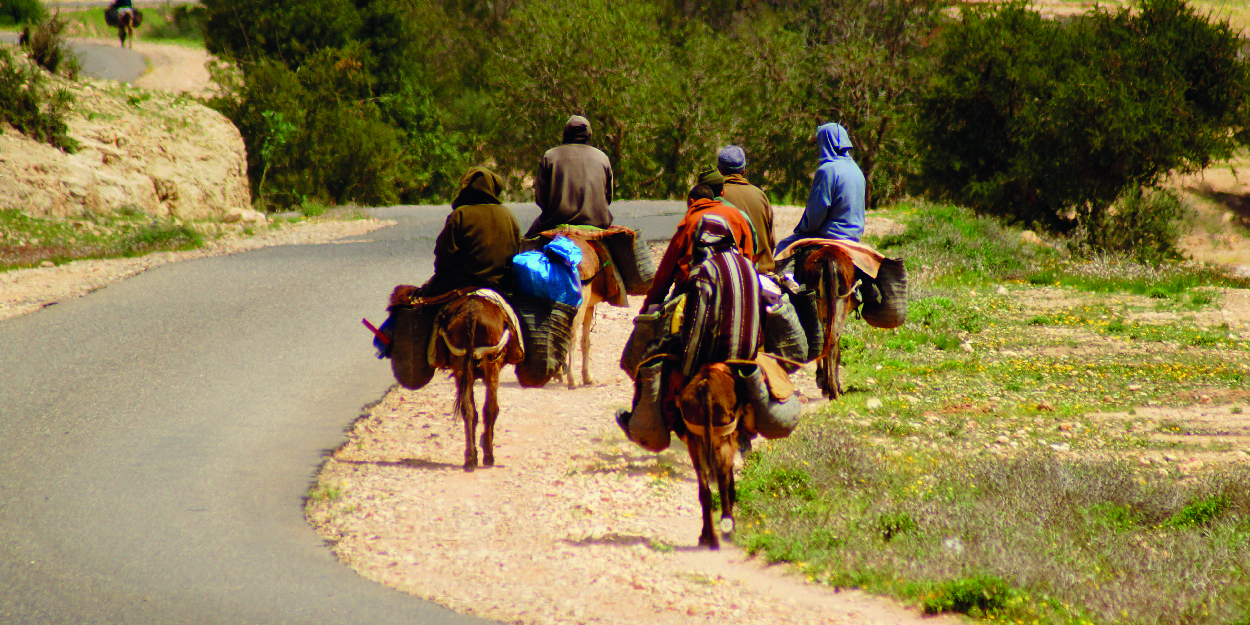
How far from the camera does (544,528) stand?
6676 mm

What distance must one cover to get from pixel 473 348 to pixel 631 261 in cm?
249

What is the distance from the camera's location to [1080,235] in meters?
27.3

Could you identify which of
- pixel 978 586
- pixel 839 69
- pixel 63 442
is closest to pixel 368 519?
pixel 63 442

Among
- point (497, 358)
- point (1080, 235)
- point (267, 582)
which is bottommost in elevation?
point (1080, 235)

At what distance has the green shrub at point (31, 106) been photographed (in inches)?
856

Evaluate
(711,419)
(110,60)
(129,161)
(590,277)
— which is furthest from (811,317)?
(110,60)

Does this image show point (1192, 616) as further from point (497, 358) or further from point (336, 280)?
point (336, 280)

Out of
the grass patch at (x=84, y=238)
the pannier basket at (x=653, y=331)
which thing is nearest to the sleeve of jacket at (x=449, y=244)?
the pannier basket at (x=653, y=331)

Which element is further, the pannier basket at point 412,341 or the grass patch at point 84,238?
the grass patch at point 84,238

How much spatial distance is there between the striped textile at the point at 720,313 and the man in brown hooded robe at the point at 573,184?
11.7 feet

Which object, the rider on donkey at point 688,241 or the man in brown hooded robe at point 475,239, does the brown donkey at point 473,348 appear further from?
the rider on donkey at point 688,241

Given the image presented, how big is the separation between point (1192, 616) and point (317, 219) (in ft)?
75.4

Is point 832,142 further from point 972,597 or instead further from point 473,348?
point 972,597

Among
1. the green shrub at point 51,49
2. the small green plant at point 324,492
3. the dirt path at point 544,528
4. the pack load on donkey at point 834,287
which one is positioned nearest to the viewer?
the dirt path at point 544,528
